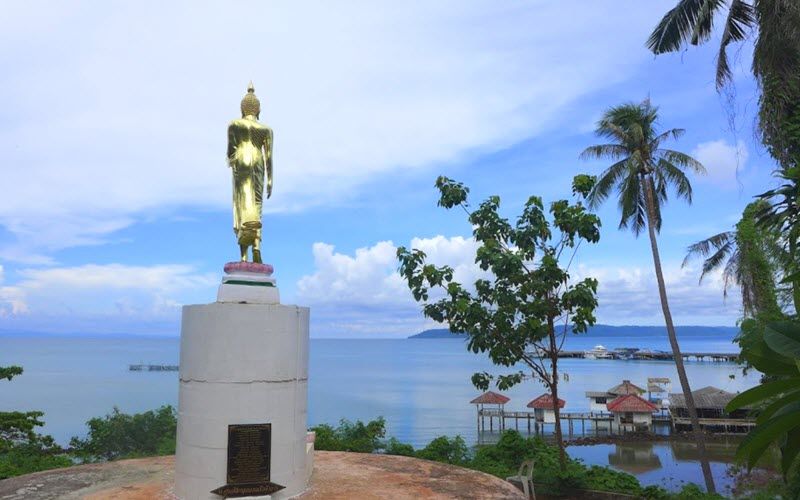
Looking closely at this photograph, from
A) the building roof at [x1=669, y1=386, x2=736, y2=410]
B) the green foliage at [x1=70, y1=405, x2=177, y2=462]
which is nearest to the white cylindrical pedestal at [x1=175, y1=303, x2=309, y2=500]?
the green foliage at [x1=70, y1=405, x2=177, y2=462]

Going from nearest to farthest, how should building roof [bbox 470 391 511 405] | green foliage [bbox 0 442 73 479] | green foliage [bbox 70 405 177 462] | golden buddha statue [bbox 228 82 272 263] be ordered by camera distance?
golden buddha statue [bbox 228 82 272 263] → green foliage [bbox 0 442 73 479] → green foliage [bbox 70 405 177 462] → building roof [bbox 470 391 511 405]

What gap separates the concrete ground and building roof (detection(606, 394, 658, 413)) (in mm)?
35059

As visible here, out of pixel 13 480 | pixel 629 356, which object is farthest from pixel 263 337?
pixel 629 356

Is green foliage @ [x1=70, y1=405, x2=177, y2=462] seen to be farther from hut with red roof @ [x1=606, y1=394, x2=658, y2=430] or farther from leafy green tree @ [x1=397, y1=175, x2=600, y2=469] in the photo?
hut with red roof @ [x1=606, y1=394, x2=658, y2=430]

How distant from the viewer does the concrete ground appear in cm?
888

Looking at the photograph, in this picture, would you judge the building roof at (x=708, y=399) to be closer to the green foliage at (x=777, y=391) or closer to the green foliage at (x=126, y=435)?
the green foliage at (x=126, y=435)

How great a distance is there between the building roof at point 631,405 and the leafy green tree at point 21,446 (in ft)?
119

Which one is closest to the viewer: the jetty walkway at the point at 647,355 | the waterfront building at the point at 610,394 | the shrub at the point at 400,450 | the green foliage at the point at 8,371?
the shrub at the point at 400,450

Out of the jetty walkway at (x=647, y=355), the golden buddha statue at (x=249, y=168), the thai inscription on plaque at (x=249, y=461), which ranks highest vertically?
the golden buddha statue at (x=249, y=168)

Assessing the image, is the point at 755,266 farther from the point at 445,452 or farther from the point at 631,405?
the point at 631,405

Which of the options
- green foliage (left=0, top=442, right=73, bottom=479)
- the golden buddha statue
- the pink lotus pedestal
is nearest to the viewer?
the pink lotus pedestal

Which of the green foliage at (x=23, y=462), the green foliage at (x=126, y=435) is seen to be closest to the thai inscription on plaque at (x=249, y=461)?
the green foliage at (x=23, y=462)

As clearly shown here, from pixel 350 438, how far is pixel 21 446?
9.88 m

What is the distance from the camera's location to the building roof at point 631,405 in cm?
4219
